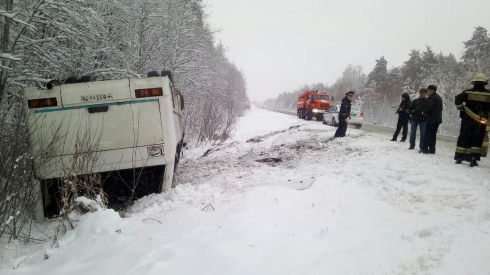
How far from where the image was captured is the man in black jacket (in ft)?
22.6

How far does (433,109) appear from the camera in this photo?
6922mm

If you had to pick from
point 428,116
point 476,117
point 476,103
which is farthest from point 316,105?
point 476,117

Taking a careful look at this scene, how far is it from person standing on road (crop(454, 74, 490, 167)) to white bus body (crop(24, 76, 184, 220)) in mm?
6115

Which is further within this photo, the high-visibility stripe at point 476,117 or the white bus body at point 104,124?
the high-visibility stripe at point 476,117

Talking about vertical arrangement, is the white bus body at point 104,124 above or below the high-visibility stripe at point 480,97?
below

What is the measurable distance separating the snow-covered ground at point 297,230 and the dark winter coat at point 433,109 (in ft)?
6.47

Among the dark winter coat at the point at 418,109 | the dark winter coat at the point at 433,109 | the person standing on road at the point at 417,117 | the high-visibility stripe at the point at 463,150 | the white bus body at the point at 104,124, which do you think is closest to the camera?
the white bus body at the point at 104,124

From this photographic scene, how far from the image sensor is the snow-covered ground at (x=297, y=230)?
2.58 metres

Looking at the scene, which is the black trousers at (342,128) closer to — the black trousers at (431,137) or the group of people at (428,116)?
the group of people at (428,116)

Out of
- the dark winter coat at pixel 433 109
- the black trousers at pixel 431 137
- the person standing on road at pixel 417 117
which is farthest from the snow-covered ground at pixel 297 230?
the person standing on road at pixel 417 117

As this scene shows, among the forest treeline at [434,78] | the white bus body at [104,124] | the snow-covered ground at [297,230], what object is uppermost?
the forest treeline at [434,78]

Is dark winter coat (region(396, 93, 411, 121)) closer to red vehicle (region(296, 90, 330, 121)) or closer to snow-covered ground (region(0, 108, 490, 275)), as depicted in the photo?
snow-covered ground (region(0, 108, 490, 275))

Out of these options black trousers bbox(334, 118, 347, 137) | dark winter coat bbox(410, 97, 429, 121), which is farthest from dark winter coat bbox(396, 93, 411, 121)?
black trousers bbox(334, 118, 347, 137)

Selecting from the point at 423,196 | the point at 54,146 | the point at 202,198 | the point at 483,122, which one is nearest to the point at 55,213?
the point at 54,146
